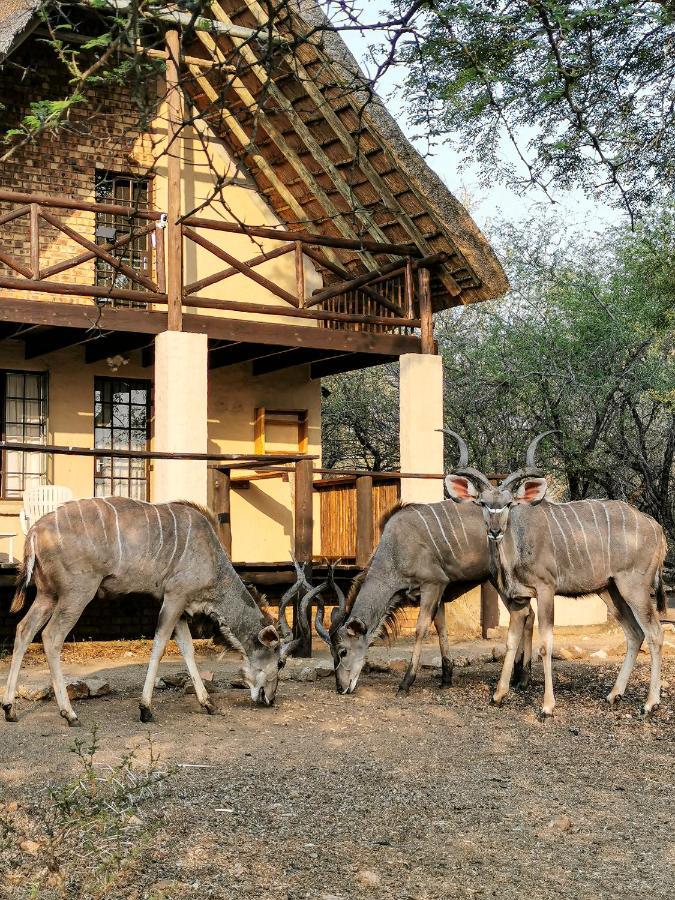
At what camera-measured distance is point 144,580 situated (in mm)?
8938

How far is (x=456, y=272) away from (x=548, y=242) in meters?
9.65

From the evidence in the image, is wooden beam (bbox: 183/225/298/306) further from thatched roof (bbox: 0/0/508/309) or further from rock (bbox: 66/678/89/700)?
rock (bbox: 66/678/89/700)

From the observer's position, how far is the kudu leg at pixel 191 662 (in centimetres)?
893

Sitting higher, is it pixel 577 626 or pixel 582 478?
pixel 582 478

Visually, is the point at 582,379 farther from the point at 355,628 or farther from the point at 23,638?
the point at 23,638

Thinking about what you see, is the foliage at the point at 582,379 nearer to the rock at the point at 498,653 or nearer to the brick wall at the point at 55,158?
the rock at the point at 498,653

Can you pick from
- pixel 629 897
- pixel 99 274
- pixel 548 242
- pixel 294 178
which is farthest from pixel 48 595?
pixel 548 242

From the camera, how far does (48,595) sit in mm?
8617

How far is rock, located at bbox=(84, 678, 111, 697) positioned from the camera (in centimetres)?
955

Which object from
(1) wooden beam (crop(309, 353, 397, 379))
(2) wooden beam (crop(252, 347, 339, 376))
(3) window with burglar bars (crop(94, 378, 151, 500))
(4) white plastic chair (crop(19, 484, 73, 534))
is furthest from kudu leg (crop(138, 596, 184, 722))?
(1) wooden beam (crop(309, 353, 397, 379))

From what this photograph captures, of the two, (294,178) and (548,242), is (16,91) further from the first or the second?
(548,242)

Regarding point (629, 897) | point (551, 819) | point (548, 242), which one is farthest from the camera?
point (548, 242)

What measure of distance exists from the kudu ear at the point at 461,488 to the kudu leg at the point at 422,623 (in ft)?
3.87

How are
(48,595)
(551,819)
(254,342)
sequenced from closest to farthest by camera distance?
(551,819), (48,595), (254,342)
